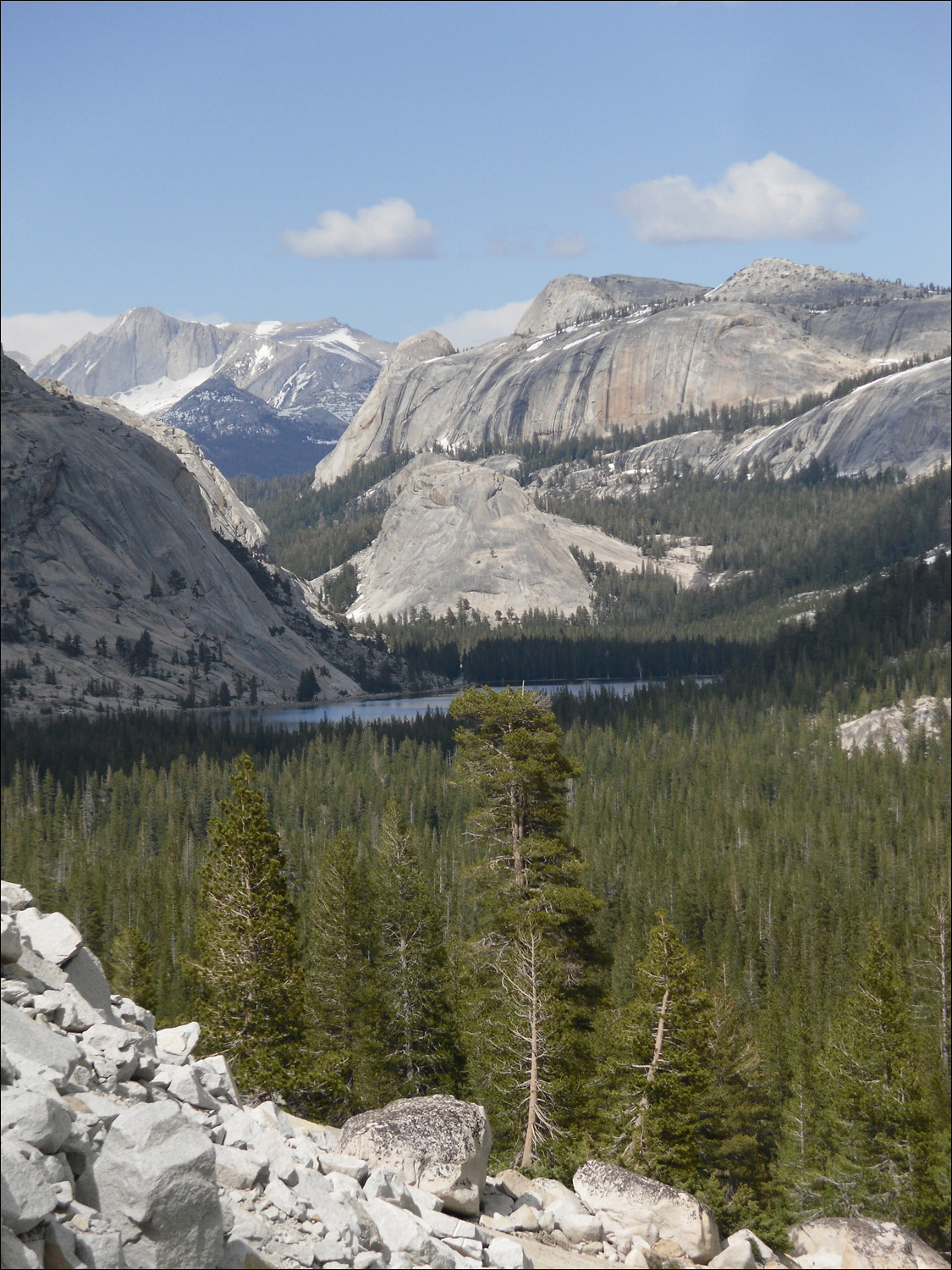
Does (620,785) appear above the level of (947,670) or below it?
below

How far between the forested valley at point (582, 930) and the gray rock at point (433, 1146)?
28.4 feet

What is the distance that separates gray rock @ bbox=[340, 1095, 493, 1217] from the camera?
21.8 metres

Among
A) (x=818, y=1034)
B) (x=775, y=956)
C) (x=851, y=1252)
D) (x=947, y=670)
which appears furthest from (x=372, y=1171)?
(x=947, y=670)

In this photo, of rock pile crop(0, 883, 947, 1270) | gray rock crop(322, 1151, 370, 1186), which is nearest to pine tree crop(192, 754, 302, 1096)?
rock pile crop(0, 883, 947, 1270)

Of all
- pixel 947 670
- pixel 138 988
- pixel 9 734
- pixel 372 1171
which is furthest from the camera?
pixel 947 670

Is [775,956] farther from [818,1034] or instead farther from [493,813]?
[493,813]

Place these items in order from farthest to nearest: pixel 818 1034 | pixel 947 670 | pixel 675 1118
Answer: pixel 947 670 < pixel 818 1034 < pixel 675 1118

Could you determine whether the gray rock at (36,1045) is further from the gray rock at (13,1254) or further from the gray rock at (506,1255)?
the gray rock at (506,1255)

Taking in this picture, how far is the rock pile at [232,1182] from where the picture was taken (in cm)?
1429

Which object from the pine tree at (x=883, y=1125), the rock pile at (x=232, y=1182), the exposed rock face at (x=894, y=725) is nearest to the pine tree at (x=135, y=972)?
the pine tree at (x=883, y=1125)

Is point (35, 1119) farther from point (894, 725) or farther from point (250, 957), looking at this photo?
point (894, 725)

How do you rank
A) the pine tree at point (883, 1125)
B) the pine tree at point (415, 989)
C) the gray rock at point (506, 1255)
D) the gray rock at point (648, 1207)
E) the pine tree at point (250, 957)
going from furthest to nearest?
the pine tree at point (415, 989) < the pine tree at point (883, 1125) < the pine tree at point (250, 957) < the gray rock at point (648, 1207) < the gray rock at point (506, 1255)

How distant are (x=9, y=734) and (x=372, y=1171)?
6009 inches

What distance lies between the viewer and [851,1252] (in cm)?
Answer: 2602
